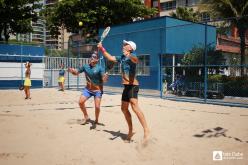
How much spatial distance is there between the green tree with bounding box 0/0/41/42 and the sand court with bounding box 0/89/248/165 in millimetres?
22192

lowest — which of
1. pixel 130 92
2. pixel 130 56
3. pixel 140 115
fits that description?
pixel 140 115

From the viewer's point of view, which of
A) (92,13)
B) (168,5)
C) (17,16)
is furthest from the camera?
(168,5)

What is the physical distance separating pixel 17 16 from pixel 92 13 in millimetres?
7454

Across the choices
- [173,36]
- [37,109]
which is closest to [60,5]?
[173,36]

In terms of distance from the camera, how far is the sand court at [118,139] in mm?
5488

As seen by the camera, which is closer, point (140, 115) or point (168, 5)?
point (140, 115)

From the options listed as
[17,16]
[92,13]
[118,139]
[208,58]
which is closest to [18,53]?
[17,16]

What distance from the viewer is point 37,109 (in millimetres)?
11906

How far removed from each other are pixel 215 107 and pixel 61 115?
561cm

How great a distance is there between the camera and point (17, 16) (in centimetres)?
3155

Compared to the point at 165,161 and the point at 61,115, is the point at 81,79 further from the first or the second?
the point at 165,161

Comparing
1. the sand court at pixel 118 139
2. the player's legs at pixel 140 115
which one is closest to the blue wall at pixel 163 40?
the sand court at pixel 118 139

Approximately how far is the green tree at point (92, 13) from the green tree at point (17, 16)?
3459 mm

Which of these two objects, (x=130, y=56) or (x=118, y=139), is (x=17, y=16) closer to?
(x=118, y=139)
